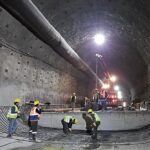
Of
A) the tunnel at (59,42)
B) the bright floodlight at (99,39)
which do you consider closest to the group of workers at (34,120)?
the tunnel at (59,42)

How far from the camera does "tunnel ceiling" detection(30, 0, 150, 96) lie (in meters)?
11.7

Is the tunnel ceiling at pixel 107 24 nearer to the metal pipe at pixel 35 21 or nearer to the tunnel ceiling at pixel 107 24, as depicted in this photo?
the tunnel ceiling at pixel 107 24

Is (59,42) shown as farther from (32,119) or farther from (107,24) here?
(32,119)

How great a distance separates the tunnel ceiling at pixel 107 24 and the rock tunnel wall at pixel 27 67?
1203 millimetres

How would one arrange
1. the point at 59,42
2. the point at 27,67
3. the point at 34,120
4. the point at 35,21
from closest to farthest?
1. the point at 34,120
2. the point at 35,21
3. the point at 27,67
4. the point at 59,42

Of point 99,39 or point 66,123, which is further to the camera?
point 99,39

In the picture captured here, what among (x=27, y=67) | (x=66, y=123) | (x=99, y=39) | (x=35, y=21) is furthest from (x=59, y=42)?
(x=99, y=39)

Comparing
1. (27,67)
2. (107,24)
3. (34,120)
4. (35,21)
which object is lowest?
(34,120)

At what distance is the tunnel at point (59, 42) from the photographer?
31.6ft

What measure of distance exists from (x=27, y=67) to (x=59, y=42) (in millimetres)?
1823

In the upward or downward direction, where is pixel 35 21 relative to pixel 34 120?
upward

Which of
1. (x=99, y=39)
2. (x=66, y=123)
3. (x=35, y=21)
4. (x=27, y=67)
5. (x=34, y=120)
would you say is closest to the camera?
(x=34, y=120)

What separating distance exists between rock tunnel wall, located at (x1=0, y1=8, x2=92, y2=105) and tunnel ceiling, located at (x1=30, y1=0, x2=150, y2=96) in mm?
1203

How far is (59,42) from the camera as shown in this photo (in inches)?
489
